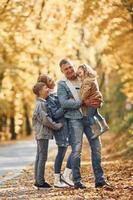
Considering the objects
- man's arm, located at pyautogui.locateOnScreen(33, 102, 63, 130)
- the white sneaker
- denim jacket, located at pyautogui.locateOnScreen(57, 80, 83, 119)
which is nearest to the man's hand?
denim jacket, located at pyautogui.locateOnScreen(57, 80, 83, 119)

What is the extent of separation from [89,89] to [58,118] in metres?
0.76

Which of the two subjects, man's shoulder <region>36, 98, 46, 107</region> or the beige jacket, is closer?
the beige jacket

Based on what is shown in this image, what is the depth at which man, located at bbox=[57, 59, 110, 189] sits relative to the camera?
11547 millimetres

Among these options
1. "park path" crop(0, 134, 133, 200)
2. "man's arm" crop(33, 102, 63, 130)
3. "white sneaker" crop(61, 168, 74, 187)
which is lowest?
"park path" crop(0, 134, 133, 200)

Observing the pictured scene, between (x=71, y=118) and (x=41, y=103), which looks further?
(x=41, y=103)

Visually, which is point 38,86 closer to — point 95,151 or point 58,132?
point 58,132

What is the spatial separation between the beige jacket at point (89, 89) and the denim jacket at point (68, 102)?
0.50ft

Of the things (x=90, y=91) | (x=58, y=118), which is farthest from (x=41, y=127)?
(x=90, y=91)

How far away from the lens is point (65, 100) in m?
11.6

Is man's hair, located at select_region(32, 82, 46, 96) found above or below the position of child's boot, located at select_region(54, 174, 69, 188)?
above

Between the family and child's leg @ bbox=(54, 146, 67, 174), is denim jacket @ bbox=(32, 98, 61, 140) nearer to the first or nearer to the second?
the family

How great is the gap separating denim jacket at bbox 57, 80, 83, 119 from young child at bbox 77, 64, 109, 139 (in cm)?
17

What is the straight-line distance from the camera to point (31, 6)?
17234mm

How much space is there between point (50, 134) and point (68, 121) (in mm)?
439
